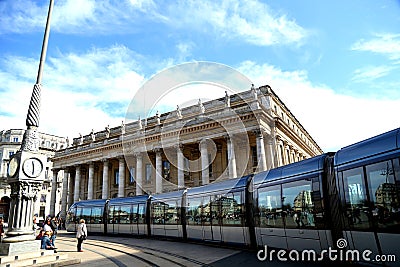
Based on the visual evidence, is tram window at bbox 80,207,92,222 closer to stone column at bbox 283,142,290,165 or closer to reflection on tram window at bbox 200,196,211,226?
reflection on tram window at bbox 200,196,211,226

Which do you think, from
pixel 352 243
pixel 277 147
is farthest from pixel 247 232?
pixel 277 147

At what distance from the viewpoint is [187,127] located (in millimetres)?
31203

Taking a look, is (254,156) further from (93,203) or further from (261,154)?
(93,203)

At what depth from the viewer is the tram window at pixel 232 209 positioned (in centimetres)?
1117

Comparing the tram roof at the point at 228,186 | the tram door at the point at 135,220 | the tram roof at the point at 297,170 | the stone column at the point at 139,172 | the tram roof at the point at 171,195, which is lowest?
the tram door at the point at 135,220

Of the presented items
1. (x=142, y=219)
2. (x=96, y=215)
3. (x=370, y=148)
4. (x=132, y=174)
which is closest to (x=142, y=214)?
(x=142, y=219)

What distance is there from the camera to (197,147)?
33.3 metres

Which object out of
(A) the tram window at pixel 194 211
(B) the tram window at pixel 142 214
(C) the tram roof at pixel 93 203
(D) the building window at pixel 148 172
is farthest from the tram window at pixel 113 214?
(D) the building window at pixel 148 172

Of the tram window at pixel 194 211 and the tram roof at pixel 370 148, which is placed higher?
the tram roof at pixel 370 148

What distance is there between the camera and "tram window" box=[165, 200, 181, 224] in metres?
15.2

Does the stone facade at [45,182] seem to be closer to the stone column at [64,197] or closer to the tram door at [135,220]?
the stone column at [64,197]

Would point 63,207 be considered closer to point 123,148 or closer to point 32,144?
point 123,148

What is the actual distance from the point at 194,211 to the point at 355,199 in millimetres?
8633

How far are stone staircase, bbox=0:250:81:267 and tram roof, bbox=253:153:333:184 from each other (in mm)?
7168
